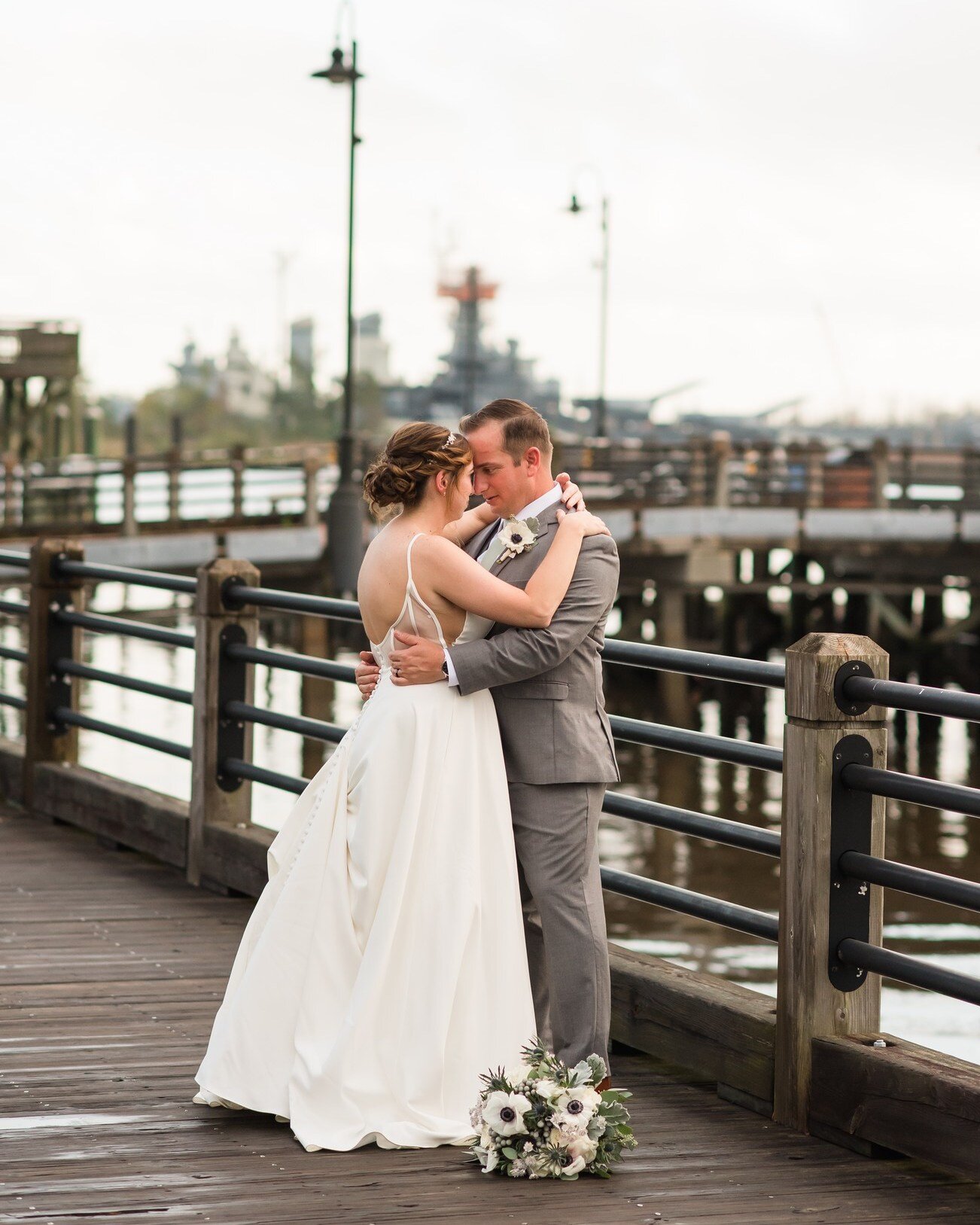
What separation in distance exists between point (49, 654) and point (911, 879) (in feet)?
19.0

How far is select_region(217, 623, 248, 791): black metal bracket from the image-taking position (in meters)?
7.23

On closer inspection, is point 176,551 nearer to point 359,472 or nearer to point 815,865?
point 359,472

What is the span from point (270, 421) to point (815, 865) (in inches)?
5408

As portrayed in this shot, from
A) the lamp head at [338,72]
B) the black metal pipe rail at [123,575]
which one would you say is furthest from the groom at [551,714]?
the lamp head at [338,72]

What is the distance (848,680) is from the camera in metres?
4.31

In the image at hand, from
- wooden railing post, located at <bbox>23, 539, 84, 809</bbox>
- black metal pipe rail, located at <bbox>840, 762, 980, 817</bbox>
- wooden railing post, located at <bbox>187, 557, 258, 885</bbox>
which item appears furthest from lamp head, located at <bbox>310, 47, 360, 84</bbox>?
black metal pipe rail, located at <bbox>840, 762, 980, 817</bbox>

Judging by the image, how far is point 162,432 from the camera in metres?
142

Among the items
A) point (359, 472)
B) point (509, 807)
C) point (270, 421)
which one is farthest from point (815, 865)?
point (270, 421)

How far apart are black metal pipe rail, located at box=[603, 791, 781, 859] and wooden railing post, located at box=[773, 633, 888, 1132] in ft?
0.45

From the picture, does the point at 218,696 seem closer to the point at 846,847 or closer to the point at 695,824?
the point at 695,824

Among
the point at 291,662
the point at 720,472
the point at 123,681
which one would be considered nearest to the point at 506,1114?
the point at 291,662

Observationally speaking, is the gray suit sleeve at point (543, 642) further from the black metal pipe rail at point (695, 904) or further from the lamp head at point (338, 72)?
the lamp head at point (338, 72)

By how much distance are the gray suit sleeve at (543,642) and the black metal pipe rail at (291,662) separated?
68.2 inches

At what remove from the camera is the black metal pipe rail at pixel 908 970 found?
3.94m
